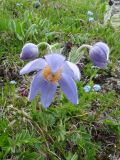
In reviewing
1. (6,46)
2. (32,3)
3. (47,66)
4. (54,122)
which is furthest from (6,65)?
(32,3)

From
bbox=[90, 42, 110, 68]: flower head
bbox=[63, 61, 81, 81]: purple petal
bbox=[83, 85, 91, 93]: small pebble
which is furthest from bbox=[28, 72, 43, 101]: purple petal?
bbox=[83, 85, 91, 93]: small pebble

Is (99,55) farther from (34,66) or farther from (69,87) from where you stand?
(34,66)

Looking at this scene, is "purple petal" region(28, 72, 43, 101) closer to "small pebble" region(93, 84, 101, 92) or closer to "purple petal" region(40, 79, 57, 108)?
"purple petal" region(40, 79, 57, 108)

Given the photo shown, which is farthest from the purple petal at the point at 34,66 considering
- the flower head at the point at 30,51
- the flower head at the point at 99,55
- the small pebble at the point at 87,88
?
the small pebble at the point at 87,88

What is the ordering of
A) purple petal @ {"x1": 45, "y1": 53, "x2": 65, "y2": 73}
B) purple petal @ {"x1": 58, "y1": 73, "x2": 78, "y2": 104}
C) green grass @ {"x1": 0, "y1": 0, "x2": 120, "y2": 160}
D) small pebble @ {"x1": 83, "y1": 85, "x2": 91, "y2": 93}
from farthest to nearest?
small pebble @ {"x1": 83, "y1": 85, "x2": 91, "y2": 93} → green grass @ {"x1": 0, "y1": 0, "x2": 120, "y2": 160} → purple petal @ {"x1": 58, "y1": 73, "x2": 78, "y2": 104} → purple petal @ {"x1": 45, "y1": 53, "x2": 65, "y2": 73}

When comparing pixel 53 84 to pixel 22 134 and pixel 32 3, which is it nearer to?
pixel 22 134

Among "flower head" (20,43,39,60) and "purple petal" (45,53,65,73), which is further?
"flower head" (20,43,39,60)

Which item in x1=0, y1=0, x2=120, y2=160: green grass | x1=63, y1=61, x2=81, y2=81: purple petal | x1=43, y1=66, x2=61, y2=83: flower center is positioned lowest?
x1=0, y1=0, x2=120, y2=160: green grass

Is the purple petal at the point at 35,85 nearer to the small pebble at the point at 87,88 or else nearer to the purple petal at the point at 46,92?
the purple petal at the point at 46,92
